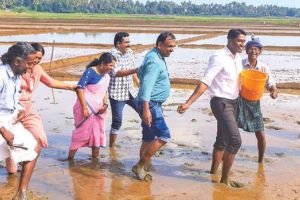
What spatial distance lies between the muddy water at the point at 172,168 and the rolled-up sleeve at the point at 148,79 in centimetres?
95

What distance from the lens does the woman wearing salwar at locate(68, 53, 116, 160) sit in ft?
18.7

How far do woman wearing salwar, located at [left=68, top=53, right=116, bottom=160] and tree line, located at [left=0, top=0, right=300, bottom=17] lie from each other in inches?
4021

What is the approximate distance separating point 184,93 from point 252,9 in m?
159

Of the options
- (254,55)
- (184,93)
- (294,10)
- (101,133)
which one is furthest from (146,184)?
(294,10)

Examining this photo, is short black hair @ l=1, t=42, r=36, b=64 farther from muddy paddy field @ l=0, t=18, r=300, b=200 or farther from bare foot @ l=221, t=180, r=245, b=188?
bare foot @ l=221, t=180, r=245, b=188

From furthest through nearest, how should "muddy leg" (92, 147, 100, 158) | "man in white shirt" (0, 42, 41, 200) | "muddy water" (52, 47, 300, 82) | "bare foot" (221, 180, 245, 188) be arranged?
1. "muddy water" (52, 47, 300, 82)
2. "muddy leg" (92, 147, 100, 158)
3. "bare foot" (221, 180, 245, 188)
4. "man in white shirt" (0, 42, 41, 200)

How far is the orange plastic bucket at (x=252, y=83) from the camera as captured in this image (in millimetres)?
5093

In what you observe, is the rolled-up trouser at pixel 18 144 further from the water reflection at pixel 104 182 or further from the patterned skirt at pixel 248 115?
the patterned skirt at pixel 248 115

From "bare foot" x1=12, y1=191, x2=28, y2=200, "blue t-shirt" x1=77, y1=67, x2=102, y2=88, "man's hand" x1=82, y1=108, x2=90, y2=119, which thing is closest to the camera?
"bare foot" x1=12, y1=191, x2=28, y2=200

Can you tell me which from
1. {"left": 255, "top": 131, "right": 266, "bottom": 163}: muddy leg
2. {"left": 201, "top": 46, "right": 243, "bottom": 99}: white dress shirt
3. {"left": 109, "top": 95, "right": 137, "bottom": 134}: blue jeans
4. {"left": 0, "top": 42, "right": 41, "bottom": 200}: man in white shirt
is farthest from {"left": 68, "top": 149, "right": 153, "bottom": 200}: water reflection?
{"left": 255, "top": 131, "right": 266, "bottom": 163}: muddy leg

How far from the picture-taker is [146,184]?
512 cm

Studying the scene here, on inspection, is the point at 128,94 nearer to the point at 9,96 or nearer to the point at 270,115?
the point at 9,96

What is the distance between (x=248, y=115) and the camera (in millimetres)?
5570

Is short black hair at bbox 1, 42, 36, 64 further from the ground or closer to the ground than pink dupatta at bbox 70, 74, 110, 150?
further from the ground
